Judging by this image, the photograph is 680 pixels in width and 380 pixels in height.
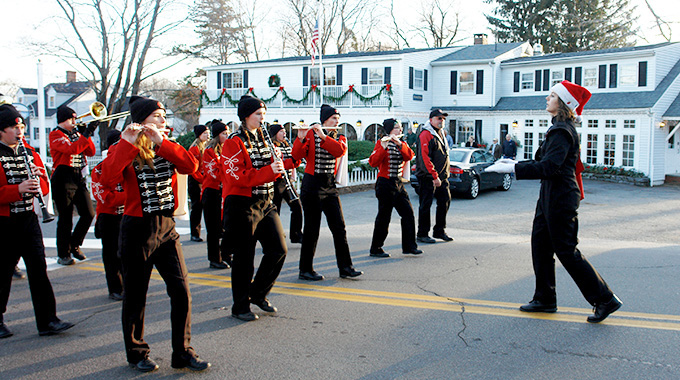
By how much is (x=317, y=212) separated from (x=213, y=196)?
82.5 inches

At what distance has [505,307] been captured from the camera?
20.0ft

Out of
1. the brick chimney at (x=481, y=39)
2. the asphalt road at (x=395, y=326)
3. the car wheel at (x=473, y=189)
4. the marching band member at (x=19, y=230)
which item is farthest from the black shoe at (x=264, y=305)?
the brick chimney at (x=481, y=39)

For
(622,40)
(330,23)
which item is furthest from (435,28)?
(622,40)

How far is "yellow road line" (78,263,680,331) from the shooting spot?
558cm

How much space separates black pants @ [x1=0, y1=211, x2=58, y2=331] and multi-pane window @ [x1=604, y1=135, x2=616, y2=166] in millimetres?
25763

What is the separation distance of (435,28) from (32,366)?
52332 millimetres

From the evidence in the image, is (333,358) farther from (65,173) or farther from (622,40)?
(622,40)

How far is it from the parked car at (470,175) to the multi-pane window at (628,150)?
353 inches

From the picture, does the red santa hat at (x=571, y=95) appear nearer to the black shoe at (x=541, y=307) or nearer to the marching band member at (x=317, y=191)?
the black shoe at (x=541, y=307)

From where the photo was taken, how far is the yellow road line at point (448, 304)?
220 inches

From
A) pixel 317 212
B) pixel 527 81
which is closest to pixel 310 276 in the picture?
pixel 317 212

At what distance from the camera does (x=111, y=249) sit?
22.0 feet

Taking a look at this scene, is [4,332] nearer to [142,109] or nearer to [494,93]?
[142,109]

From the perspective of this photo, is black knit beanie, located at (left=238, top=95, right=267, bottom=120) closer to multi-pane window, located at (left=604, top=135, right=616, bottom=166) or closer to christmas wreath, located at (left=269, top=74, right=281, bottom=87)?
multi-pane window, located at (left=604, top=135, right=616, bottom=166)
